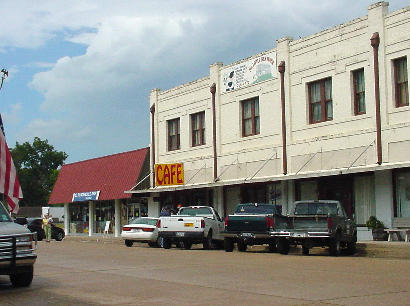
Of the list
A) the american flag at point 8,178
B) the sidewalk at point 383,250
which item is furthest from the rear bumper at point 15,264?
the sidewalk at point 383,250

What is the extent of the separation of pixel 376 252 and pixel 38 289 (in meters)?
13.1

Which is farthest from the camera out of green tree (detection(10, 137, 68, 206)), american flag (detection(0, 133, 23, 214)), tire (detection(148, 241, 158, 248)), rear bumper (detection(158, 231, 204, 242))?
green tree (detection(10, 137, 68, 206))

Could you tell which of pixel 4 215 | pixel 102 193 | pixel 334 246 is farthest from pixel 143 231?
pixel 4 215

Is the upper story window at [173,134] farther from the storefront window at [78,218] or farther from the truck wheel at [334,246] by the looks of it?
the truck wheel at [334,246]

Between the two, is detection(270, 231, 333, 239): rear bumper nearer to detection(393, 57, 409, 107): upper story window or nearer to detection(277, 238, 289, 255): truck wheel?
detection(277, 238, 289, 255): truck wheel

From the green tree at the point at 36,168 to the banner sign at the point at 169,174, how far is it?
77082 mm

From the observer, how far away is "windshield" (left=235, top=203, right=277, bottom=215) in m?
24.9

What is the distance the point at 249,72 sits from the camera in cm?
3288

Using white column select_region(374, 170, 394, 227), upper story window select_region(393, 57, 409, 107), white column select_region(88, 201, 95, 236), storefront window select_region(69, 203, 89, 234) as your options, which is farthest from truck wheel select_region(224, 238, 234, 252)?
storefront window select_region(69, 203, 89, 234)

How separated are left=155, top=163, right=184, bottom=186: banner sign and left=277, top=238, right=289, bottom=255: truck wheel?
14.6 meters

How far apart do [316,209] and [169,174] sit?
1580 cm

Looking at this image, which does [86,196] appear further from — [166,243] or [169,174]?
[166,243]

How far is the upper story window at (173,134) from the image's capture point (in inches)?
1529

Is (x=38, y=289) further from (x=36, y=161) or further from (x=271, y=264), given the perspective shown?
(x=36, y=161)
